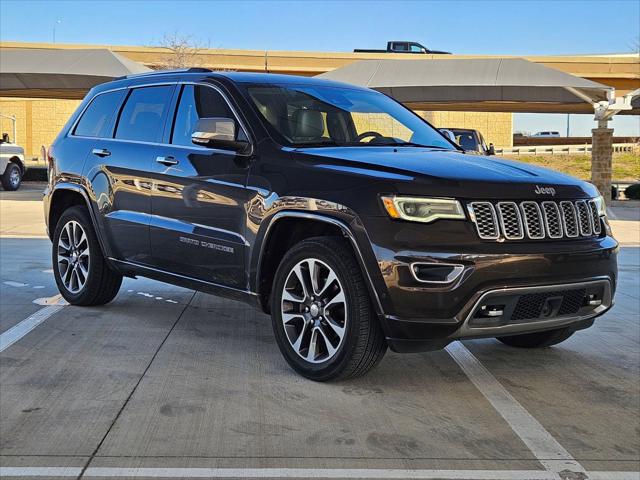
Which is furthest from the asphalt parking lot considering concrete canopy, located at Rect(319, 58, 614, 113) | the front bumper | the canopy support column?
the canopy support column

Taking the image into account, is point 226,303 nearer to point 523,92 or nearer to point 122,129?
point 122,129

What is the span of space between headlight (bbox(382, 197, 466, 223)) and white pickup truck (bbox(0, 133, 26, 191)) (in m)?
22.1

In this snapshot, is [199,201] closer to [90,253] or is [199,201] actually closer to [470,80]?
[90,253]

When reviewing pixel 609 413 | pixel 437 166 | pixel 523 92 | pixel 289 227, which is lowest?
pixel 609 413

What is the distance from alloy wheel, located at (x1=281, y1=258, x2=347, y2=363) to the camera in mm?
4707

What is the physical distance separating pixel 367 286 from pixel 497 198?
33.1 inches

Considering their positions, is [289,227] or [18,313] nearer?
[289,227]

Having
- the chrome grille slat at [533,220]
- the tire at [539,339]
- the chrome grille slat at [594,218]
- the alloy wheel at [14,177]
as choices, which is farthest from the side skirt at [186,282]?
the alloy wheel at [14,177]

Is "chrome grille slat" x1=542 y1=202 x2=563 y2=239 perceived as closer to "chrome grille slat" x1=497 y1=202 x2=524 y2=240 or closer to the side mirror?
"chrome grille slat" x1=497 y1=202 x2=524 y2=240

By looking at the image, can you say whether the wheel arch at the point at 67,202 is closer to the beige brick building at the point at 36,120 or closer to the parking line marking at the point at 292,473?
the parking line marking at the point at 292,473

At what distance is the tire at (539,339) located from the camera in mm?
5613

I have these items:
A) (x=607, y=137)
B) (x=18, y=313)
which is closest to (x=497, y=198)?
(x=18, y=313)

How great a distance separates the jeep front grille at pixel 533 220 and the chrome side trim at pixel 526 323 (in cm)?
27

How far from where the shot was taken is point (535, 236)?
452 cm
